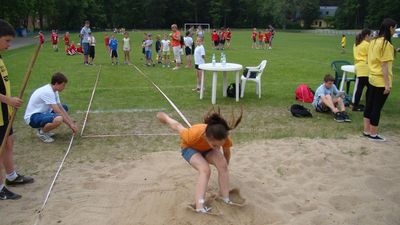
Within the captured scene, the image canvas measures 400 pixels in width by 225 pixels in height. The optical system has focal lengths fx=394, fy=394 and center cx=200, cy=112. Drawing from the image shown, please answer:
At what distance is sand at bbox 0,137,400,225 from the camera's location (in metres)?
4.08

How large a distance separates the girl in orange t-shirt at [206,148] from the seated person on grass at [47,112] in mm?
2721

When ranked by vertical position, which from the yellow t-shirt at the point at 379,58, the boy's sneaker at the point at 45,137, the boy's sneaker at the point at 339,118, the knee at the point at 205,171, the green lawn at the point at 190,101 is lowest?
the green lawn at the point at 190,101

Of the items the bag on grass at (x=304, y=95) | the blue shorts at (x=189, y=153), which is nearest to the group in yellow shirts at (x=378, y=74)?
the bag on grass at (x=304, y=95)

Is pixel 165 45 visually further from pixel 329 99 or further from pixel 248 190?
pixel 248 190

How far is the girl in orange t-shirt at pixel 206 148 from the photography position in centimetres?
381

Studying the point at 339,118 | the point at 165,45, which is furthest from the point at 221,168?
the point at 165,45

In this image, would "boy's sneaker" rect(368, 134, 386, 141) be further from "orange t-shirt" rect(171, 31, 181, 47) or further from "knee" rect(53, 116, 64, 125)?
"orange t-shirt" rect(171, 31, 181, 47)

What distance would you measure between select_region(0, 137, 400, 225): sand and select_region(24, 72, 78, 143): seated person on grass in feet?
4.04

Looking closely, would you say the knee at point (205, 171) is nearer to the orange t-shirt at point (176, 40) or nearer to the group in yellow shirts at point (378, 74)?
the group in yellow shirts at point (378, 74)

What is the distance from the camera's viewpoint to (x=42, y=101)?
6.73m

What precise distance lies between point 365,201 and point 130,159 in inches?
128

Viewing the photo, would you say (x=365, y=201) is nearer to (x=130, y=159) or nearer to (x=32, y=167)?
(x=130, y=159)

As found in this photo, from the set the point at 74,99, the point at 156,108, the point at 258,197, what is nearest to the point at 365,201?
the point at 258,197

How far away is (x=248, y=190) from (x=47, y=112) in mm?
4007
